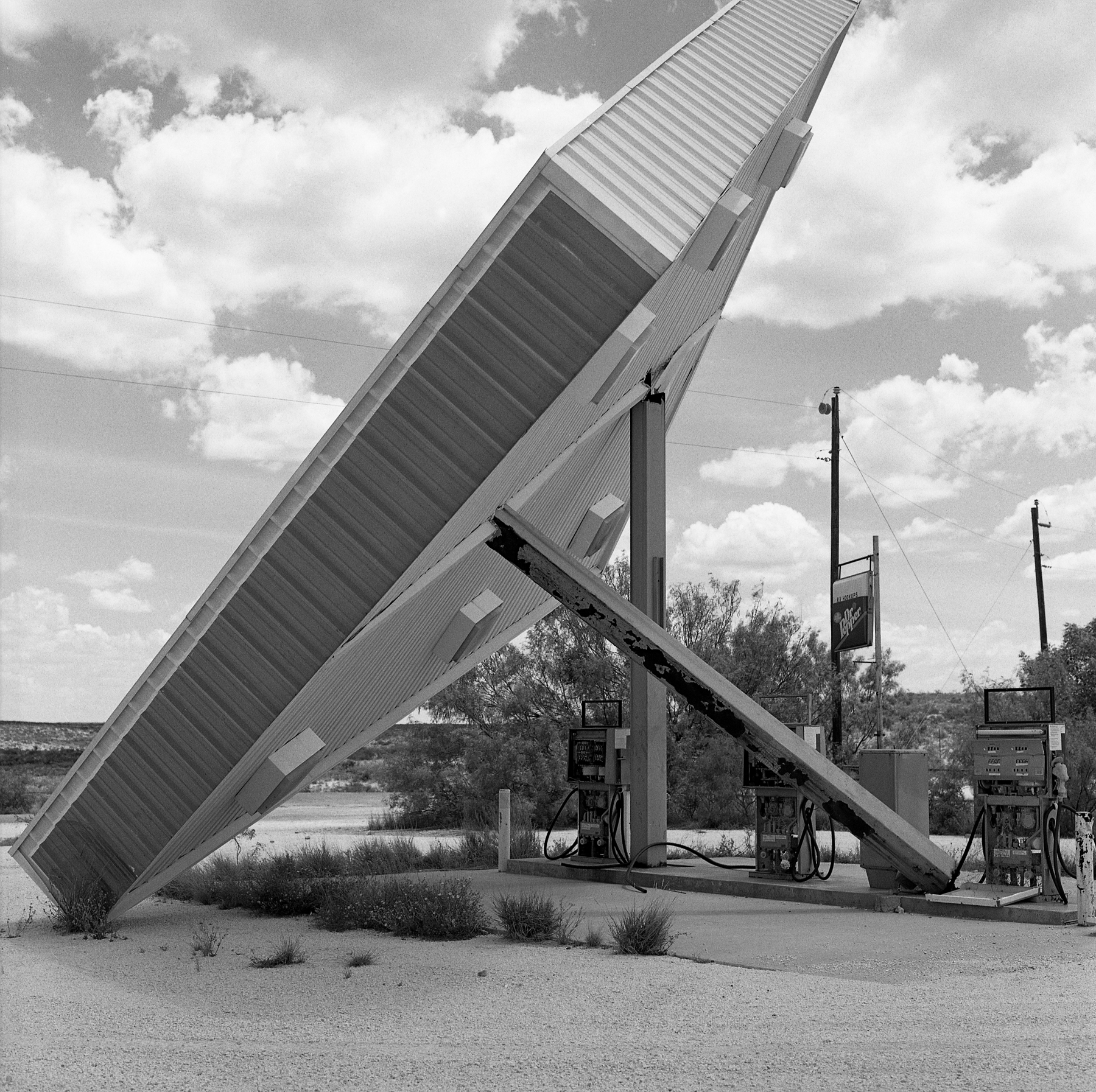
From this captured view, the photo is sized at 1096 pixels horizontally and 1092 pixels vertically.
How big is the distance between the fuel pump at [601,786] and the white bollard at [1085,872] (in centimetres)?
586

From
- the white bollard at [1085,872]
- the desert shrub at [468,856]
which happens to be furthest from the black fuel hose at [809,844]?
the desert shrub at [468,856]

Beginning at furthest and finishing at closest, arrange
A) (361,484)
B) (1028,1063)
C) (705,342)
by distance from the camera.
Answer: (705,342) → (361,484) → (1028,1063)

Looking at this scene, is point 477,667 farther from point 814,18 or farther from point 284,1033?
point 284,1033

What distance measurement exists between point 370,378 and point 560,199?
203cm

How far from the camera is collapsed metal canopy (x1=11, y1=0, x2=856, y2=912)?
911cm

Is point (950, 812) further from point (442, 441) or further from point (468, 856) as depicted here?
point (442, 441)

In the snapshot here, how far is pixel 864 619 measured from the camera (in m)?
30.1

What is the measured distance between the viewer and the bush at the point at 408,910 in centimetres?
1093

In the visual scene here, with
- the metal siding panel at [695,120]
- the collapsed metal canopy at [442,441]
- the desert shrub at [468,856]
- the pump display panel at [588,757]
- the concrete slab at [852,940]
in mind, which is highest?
the metal siding panel at [695,120]

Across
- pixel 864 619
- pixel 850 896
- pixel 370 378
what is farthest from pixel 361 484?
pixel 864 619

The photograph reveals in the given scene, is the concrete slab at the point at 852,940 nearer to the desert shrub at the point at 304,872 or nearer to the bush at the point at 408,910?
the bush at the point at 408,910

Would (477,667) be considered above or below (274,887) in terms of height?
above

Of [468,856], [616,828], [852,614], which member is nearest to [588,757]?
[616,828]

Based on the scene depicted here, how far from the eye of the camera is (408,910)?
37.0ft
